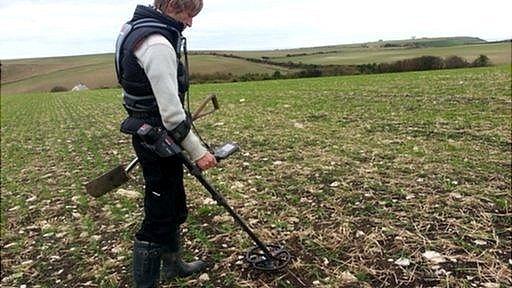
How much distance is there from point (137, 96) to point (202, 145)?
0.84 m

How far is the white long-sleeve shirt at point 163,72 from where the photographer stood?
4328 millimetres

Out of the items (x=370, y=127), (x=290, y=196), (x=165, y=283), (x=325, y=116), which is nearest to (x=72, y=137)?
(x=325, y=116)

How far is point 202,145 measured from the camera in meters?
5.04

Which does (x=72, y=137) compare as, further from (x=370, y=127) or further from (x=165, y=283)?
(x=165, y=283)

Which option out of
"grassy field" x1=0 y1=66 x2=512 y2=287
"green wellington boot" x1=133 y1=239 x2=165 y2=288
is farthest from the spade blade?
"grassy field" x1=0 y1=66 x2=512 y2=287

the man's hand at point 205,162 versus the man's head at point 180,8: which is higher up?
the man's head at point 180,8

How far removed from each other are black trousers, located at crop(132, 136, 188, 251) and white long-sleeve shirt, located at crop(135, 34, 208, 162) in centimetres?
65

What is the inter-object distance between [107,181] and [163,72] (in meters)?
1.78

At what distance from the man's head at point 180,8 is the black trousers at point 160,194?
1.34 meters

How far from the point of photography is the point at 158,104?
14.7 ft

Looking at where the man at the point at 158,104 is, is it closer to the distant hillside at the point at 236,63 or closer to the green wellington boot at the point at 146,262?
the green wellington boot at the point at 146,262

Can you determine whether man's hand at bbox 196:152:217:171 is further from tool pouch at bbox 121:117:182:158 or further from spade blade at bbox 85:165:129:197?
spade blade at bbox 85:165:129:197

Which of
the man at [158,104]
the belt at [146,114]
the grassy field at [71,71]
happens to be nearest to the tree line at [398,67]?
the grassy field at [71,71]

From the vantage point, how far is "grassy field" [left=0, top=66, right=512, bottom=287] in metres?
5.64
